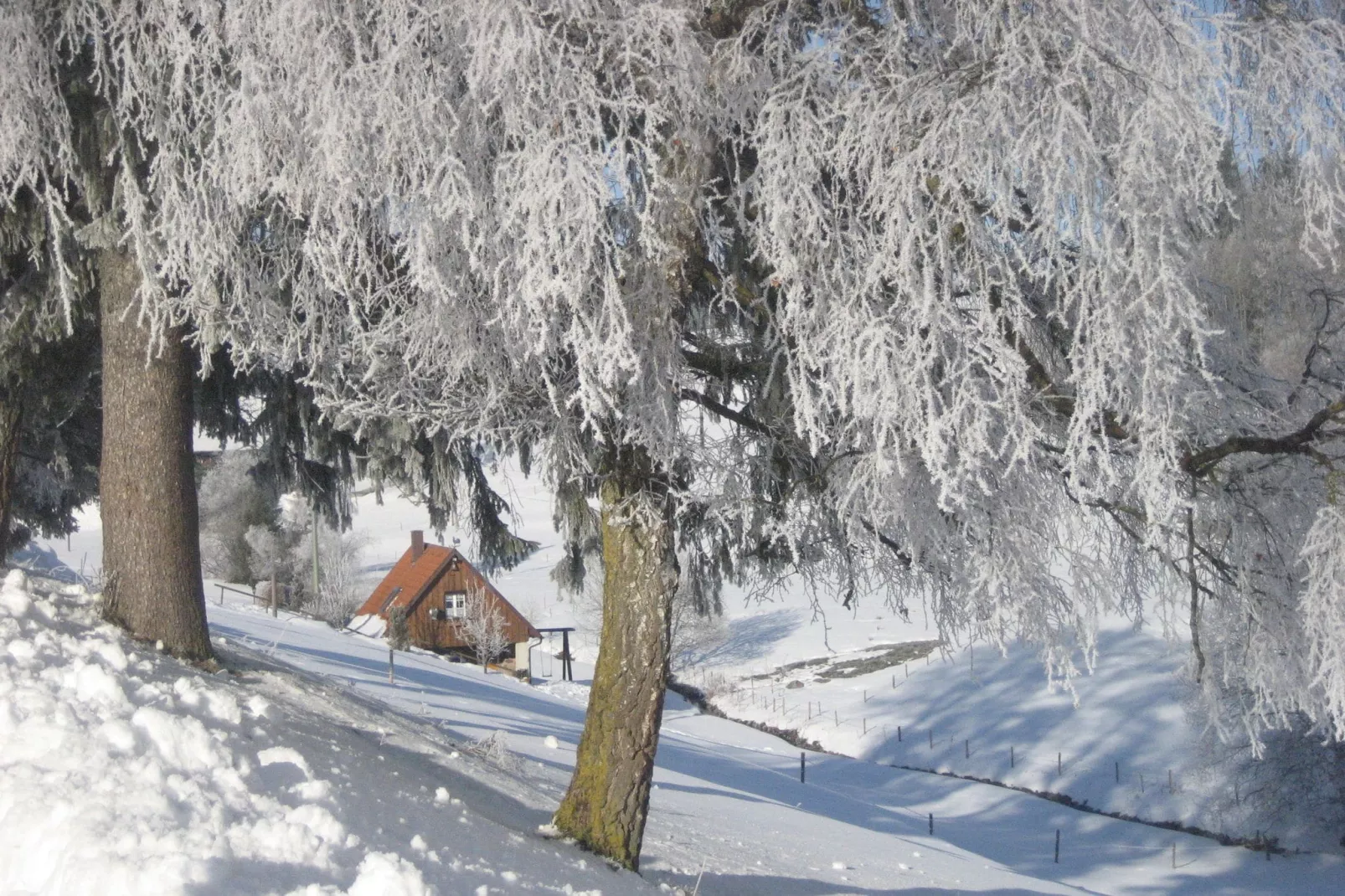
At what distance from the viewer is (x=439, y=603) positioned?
134 feet

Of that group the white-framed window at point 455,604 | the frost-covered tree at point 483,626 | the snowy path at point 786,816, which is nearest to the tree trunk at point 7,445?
the snowy path at point 786,816

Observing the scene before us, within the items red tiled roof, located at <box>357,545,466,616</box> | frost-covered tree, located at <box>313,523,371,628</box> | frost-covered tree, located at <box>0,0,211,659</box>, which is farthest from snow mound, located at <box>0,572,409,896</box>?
red tiled roof, located at <box>357,545,466,616</box>

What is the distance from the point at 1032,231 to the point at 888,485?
4.23 ft

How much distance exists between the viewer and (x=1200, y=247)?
5250mm

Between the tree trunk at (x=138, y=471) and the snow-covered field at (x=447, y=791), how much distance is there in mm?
326

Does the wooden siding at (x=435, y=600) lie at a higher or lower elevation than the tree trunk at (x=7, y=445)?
lower

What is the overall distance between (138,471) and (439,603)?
35271 mm

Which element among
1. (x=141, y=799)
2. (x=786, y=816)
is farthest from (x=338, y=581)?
(x=141, y=799)

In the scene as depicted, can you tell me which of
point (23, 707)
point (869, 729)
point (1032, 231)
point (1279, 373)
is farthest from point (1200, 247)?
point (869, 729)

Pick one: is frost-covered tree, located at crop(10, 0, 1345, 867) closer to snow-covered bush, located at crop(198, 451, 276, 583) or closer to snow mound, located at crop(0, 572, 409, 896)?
snow mound, located at crop(0, 572, 409, 896)

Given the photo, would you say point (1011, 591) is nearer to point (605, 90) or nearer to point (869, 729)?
point (605, 90)

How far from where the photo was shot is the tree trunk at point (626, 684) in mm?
5488

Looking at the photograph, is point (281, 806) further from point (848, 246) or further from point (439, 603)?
point (439, 603)

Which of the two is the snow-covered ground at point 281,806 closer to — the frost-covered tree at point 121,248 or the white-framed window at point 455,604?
the frost-covered tree at point 121,248
